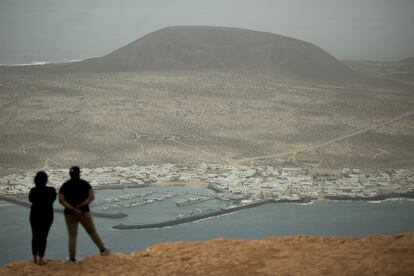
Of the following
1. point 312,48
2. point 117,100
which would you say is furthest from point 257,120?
point 312,48

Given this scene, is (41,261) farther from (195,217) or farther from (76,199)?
(195,217)

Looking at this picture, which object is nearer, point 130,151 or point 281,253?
point 281,253

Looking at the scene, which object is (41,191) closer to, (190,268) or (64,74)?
Answer: (190,268)

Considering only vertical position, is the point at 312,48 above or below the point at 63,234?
above

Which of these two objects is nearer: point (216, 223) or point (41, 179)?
point (41, 179)

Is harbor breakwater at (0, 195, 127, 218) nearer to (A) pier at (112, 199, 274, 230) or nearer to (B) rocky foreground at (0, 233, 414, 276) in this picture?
(A) pier at (112, 199, 274, 230)

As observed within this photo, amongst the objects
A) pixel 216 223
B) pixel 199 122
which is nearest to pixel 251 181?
pixel 216 223

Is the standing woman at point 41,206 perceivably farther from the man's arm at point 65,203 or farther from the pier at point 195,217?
the pier at point 195,217
